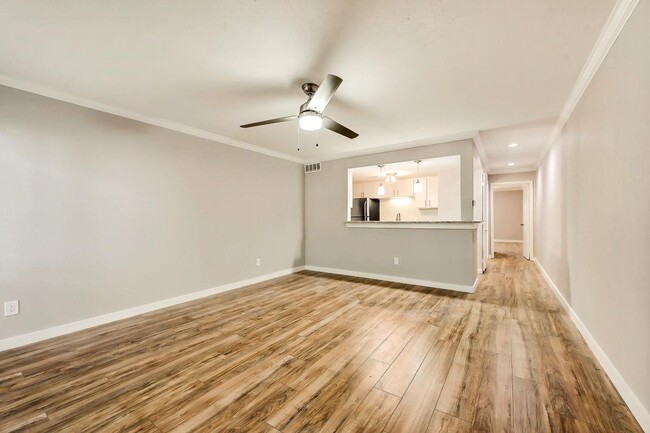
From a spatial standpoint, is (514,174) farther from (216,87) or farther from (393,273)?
(216,87)

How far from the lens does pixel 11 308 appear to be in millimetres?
2324

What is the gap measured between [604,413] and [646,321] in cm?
59

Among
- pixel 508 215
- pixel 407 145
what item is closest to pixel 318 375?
pixel 407 145

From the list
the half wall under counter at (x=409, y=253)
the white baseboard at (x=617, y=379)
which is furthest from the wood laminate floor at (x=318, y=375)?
the half wall under counter at (x=409, y=253)

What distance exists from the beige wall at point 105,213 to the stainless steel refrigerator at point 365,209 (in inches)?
156

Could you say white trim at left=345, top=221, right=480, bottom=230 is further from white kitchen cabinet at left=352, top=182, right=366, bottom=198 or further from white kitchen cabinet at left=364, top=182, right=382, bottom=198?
white kitchen cabinet at left=352, top=182, right=366, bottom=198

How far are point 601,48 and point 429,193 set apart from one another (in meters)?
5.11

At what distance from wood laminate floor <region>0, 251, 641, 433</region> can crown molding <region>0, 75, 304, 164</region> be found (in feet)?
7.86

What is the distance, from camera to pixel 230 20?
1678mm

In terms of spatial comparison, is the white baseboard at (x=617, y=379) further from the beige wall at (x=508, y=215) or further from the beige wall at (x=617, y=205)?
the beige wall at (x=508, y=215)

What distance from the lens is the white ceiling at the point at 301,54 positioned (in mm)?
1601

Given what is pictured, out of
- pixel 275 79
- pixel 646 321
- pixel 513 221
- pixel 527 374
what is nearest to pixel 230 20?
pixel 275 79

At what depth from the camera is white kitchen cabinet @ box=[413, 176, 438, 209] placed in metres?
6.80

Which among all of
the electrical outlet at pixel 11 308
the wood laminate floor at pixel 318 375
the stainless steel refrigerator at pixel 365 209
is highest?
the stainless steel refrigerator at pixel 365 209
